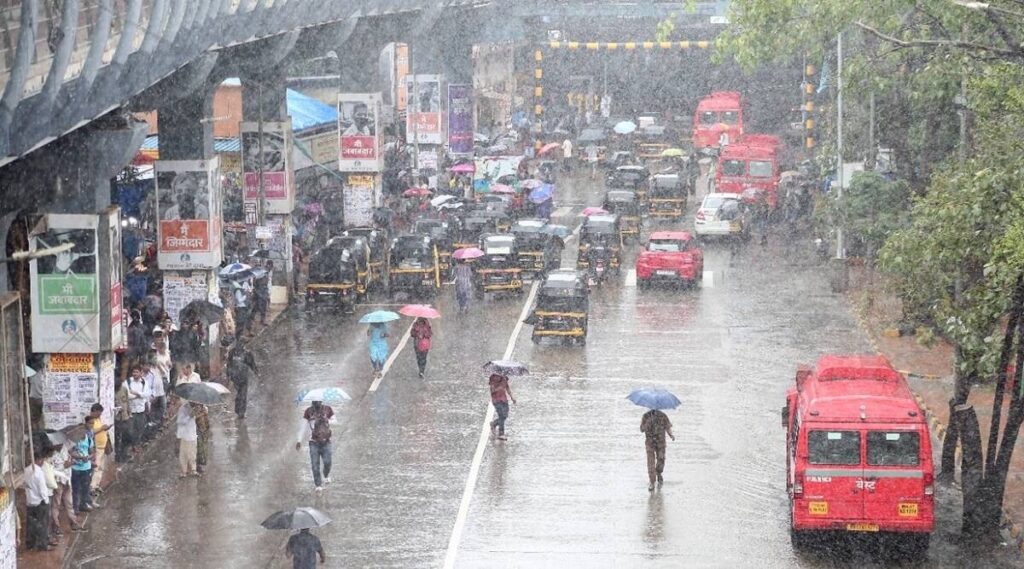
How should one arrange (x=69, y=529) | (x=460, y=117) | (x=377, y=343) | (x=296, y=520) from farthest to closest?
(x=460, y=117), (x=377, y=343), (x=69, y=529), (x=296, y=520)

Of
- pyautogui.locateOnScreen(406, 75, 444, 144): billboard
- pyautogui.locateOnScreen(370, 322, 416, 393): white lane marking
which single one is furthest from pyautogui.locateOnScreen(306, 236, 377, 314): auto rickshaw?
pyautogui.locateOnScreen(406, 75, 444, 144): billboard

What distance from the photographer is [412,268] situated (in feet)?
137

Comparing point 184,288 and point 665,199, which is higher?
point 665,199

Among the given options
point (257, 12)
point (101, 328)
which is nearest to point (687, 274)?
point (257, 12)

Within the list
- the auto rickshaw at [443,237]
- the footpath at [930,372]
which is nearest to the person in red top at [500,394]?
the footpath at [930,372]

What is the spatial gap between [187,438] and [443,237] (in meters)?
20.6

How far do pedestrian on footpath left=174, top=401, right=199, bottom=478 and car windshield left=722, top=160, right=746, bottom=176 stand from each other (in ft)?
118

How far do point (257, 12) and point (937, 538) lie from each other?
53.9 feet

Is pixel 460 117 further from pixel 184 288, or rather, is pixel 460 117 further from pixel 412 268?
pixel 184 288

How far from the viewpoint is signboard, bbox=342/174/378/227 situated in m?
48.5

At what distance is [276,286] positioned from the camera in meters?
41.0

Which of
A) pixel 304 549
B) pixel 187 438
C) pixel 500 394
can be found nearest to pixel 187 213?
pixel 187 438

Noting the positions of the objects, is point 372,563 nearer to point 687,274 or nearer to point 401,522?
point 401,522

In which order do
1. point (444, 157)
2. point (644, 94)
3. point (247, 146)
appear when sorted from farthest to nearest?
1. point (644, 94)
2. point (444, 157)
3. point (247, 146)
